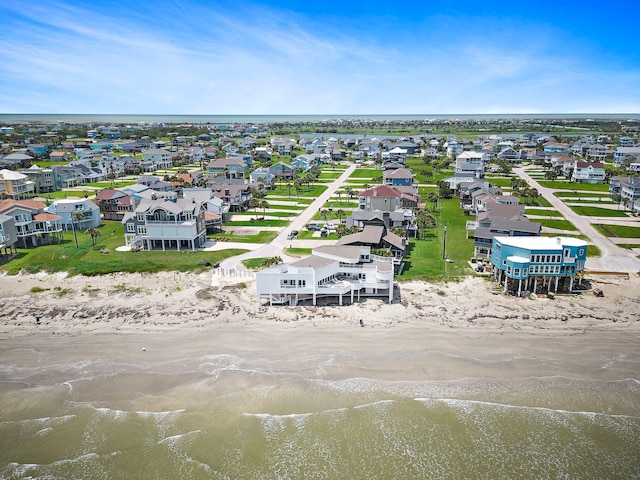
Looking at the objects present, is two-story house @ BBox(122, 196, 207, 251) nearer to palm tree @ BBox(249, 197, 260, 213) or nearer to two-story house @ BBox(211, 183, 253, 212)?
two-story house @ BBox(211, 183, 253, 212)

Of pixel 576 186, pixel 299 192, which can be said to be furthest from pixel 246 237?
pixel 576 186

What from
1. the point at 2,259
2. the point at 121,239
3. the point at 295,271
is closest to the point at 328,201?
the point at 121,239

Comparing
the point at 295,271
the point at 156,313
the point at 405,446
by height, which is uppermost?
the point at 295,271

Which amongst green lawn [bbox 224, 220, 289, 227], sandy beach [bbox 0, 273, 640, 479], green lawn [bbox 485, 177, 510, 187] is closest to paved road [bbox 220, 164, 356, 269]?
green lawn [bbox 224, 220, 289, 227]

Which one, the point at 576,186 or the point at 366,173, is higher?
the point at 366,173

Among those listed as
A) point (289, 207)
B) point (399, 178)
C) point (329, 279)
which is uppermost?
point (399, 178)

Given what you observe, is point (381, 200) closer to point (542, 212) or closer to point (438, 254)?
point (438, 254)

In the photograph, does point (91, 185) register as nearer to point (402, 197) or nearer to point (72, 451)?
point (402, 197)
